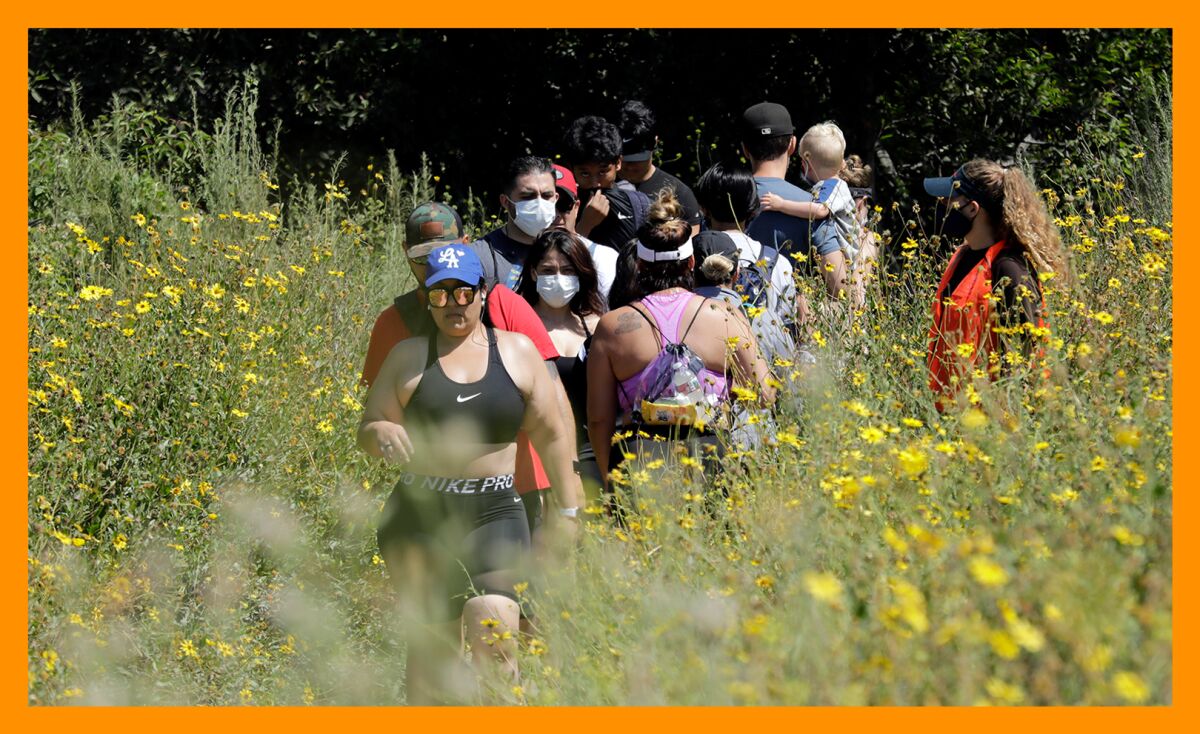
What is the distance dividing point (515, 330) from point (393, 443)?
0.71 metres

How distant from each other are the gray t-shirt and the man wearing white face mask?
2.89 ft

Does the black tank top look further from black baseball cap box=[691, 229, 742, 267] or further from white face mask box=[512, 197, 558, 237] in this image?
white face mask box=[512, 197, 558, 237]

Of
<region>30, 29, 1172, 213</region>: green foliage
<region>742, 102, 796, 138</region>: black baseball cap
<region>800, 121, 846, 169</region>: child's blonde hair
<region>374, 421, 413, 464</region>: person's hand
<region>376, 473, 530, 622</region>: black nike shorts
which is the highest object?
<region>30, 29, 1172, 213</region>: green foliage

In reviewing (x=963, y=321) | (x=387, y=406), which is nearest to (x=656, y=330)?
(x=387, y=406)

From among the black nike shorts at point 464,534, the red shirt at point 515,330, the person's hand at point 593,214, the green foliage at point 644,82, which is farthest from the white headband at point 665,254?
the green foliage at point 644,82

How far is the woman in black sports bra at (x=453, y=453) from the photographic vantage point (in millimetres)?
4242

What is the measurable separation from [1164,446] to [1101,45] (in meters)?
8.00

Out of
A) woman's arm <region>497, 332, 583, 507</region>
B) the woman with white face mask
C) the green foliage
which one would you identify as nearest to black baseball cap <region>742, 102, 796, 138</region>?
the woman with white face mask

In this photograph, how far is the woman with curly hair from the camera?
4.44 meters

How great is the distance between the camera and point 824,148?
5.86 m

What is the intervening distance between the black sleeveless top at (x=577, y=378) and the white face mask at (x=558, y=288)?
0.14m

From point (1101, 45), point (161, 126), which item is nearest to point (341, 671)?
point (161, 126)

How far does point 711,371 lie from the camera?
15.1ft

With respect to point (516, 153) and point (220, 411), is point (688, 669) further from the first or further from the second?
point (516, 153)
